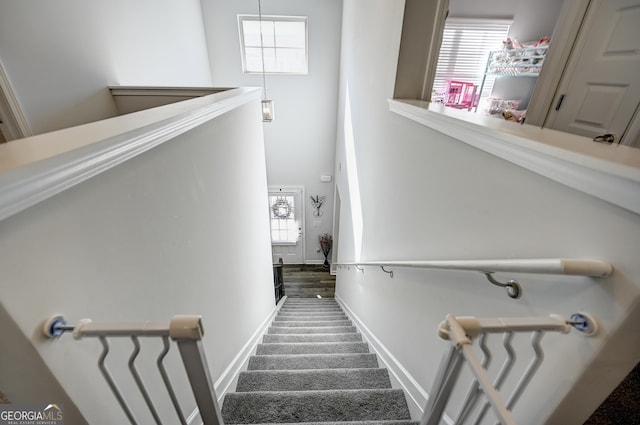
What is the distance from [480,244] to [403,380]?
1078 mm

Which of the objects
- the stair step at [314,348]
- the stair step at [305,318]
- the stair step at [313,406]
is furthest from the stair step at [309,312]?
the stair step at [313,406]

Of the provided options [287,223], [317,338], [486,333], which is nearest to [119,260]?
[486,333]

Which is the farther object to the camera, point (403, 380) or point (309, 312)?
point (309, 312)

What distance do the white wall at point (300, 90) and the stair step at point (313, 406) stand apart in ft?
16.1

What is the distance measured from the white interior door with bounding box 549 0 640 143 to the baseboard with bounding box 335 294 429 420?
144 centimetres

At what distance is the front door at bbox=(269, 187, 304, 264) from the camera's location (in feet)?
20.5

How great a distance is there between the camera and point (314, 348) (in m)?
2.30

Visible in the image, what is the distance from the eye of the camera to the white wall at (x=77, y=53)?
162 centimetres

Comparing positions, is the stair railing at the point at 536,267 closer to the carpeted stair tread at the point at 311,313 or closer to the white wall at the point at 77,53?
the white wall at the point at 77,53

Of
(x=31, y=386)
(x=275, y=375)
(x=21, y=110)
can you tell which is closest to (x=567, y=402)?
(x=31, y=386)

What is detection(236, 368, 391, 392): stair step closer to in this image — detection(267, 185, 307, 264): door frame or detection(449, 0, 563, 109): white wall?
detection(449, 0, 563, 109): white wall

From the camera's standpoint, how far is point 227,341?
5.81 feet

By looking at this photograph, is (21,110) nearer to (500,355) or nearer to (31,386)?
(31,386)

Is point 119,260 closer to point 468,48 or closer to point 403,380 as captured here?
point 403,380
